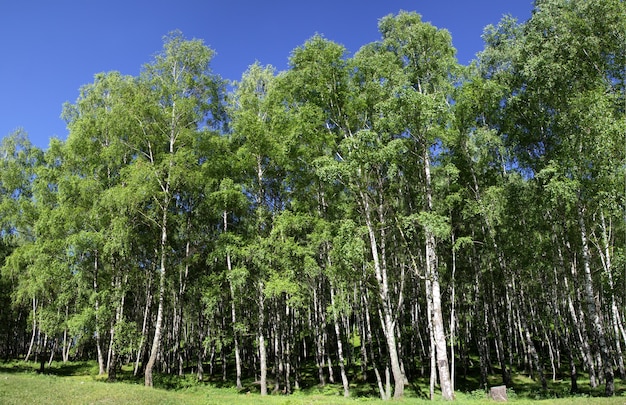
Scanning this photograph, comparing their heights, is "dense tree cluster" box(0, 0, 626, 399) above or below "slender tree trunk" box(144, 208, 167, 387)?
above

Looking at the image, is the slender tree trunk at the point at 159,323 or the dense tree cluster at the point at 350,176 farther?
the slender tree trunk at the point at 159,323

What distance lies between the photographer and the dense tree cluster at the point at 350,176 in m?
17.9

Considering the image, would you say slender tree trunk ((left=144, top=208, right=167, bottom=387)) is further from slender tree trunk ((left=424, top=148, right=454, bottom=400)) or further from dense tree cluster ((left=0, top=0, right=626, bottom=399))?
slender tree trunk ((left=424, top=148, right=454, bottom=400))

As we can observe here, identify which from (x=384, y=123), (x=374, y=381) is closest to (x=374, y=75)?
(x=384, y=123)

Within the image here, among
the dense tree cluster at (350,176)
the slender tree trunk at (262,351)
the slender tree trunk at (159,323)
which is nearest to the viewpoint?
the dense tree cluster at (350,176)

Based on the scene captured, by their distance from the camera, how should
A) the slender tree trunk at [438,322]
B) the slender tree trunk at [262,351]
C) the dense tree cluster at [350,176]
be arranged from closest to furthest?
the slender tree trunk at [438,322], the dense tree cluster at [350,176], the slender tree trunk at [262,351]

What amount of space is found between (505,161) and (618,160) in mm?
5930

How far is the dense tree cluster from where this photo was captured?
17922 mm

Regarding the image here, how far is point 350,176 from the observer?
1875 cm

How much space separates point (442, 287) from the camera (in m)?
32.3

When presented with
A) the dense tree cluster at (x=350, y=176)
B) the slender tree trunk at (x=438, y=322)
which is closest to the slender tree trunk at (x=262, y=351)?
the dense tree cluster at (x=350, y=176)

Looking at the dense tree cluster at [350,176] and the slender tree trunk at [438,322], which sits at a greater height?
the dense tree cluster at [350,176]

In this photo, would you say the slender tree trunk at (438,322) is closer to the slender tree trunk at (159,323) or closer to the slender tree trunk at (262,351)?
the slender tree trunk at (262,351)

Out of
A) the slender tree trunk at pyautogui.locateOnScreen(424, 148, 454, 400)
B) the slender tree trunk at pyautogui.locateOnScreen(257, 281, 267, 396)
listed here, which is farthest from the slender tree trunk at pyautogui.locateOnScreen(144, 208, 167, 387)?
the slender tree trunk at pyautogui.locateOnScreen(424, 148, 454, 400)
